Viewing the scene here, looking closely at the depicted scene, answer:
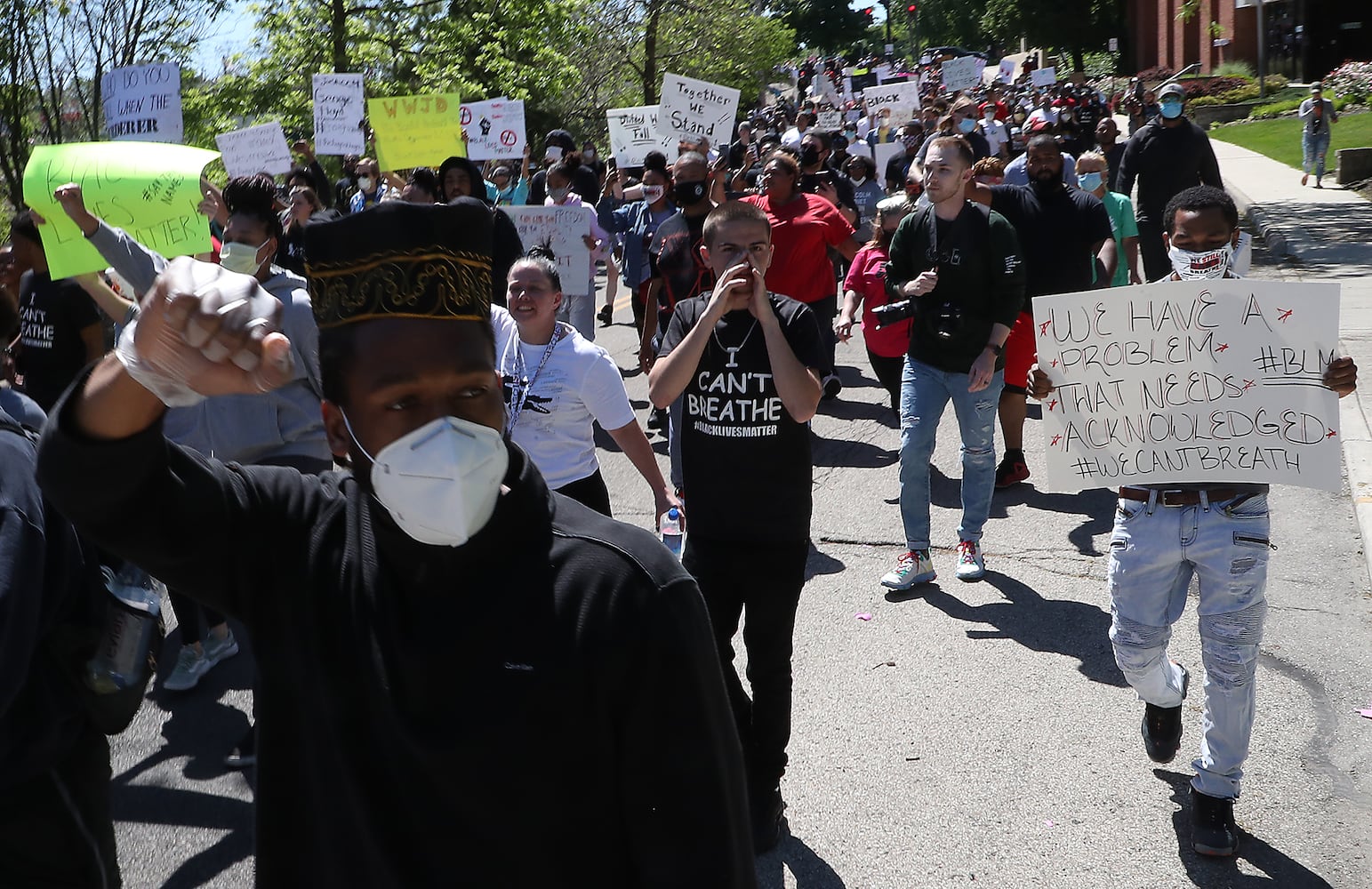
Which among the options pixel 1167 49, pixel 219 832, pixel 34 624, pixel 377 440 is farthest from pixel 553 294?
pixel 1167 49

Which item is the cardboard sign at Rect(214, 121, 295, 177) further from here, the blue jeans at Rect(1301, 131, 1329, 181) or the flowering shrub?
the flowering shrub

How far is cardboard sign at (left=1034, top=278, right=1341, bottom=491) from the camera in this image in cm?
393

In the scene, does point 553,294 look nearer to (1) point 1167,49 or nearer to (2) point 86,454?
(2) point 86,454

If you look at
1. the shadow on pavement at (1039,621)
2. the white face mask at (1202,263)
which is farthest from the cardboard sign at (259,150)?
the white face mask at (1202,263)

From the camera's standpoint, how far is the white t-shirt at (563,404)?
4625mm

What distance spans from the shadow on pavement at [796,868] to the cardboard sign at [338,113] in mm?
10582

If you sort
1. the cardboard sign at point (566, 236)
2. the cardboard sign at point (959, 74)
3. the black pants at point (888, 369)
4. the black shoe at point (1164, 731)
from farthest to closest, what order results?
the cardboard sign at point (959, 74) < the cardboard sign at point (566, 236) < the black pants at point (888, 369) < the black shoe at point (1164, 731)

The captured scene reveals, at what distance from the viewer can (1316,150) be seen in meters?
21.7

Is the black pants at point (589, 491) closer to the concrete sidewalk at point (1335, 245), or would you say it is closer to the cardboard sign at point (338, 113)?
the concrete sidewalk at point (1335, 245)

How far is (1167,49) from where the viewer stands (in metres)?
58.2

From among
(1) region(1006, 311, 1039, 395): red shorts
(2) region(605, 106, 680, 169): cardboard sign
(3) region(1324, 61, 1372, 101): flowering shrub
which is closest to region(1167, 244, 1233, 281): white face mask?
(1) region(1006, 311, 1039, 395): red shorts

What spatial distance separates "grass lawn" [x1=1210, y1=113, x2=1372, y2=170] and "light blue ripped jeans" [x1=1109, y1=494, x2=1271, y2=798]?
2336 cm

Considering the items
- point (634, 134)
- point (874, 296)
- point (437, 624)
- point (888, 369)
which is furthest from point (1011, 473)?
point (437, 624)

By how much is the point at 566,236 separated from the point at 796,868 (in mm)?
6611
